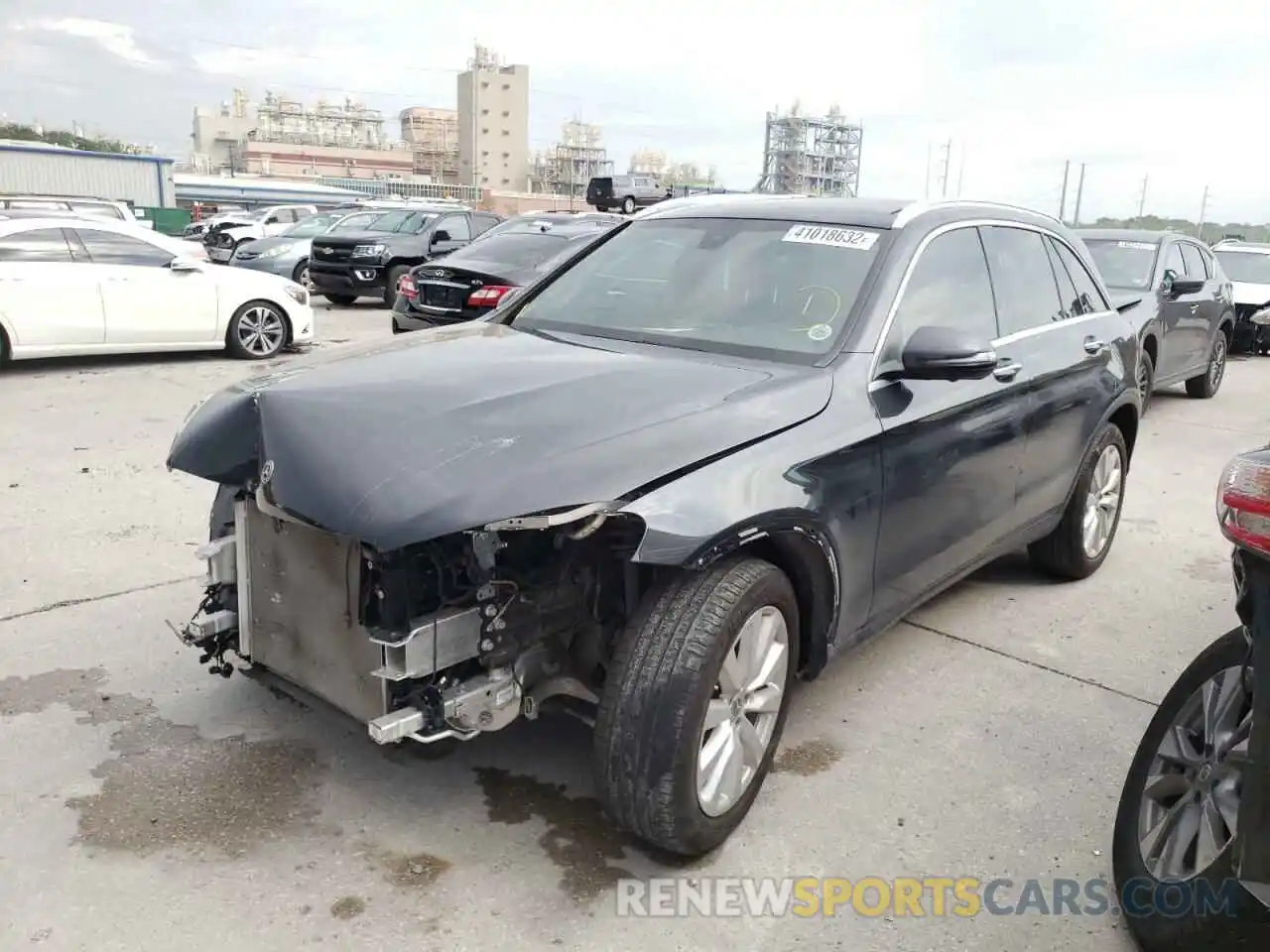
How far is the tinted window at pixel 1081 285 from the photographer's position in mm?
4969

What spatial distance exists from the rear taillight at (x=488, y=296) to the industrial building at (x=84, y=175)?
40063 millimetres

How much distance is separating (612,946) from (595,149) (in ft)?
429

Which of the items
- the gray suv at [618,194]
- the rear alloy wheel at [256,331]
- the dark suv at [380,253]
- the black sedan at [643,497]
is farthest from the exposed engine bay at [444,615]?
the gray suv at [618,194]

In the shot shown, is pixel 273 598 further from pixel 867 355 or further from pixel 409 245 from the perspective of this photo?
pixel 409 245

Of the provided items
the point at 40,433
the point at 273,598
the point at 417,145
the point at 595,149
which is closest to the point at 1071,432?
the point at 273,598

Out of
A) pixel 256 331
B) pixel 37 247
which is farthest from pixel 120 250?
pixel 256 331

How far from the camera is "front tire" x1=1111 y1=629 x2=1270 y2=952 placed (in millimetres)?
2201

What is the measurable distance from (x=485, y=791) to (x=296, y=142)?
148 metres

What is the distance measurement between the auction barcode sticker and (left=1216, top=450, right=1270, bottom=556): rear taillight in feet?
5.88

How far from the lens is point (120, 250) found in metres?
10.5

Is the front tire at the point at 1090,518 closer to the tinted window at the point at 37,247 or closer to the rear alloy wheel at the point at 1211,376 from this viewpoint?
the rear alloy wheel at the point at 1211,376

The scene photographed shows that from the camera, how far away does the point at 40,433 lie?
7.75m

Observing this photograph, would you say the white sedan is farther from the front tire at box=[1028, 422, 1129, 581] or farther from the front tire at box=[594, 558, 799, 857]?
the front tire at box=[594, 558, 799, 857]

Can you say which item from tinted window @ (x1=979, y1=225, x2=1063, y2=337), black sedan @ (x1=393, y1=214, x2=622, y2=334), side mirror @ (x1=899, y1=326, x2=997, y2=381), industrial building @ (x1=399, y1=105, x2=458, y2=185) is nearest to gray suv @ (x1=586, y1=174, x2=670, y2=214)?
black sedan @ (x1=393, y1=214, x2=622, y2=334)
